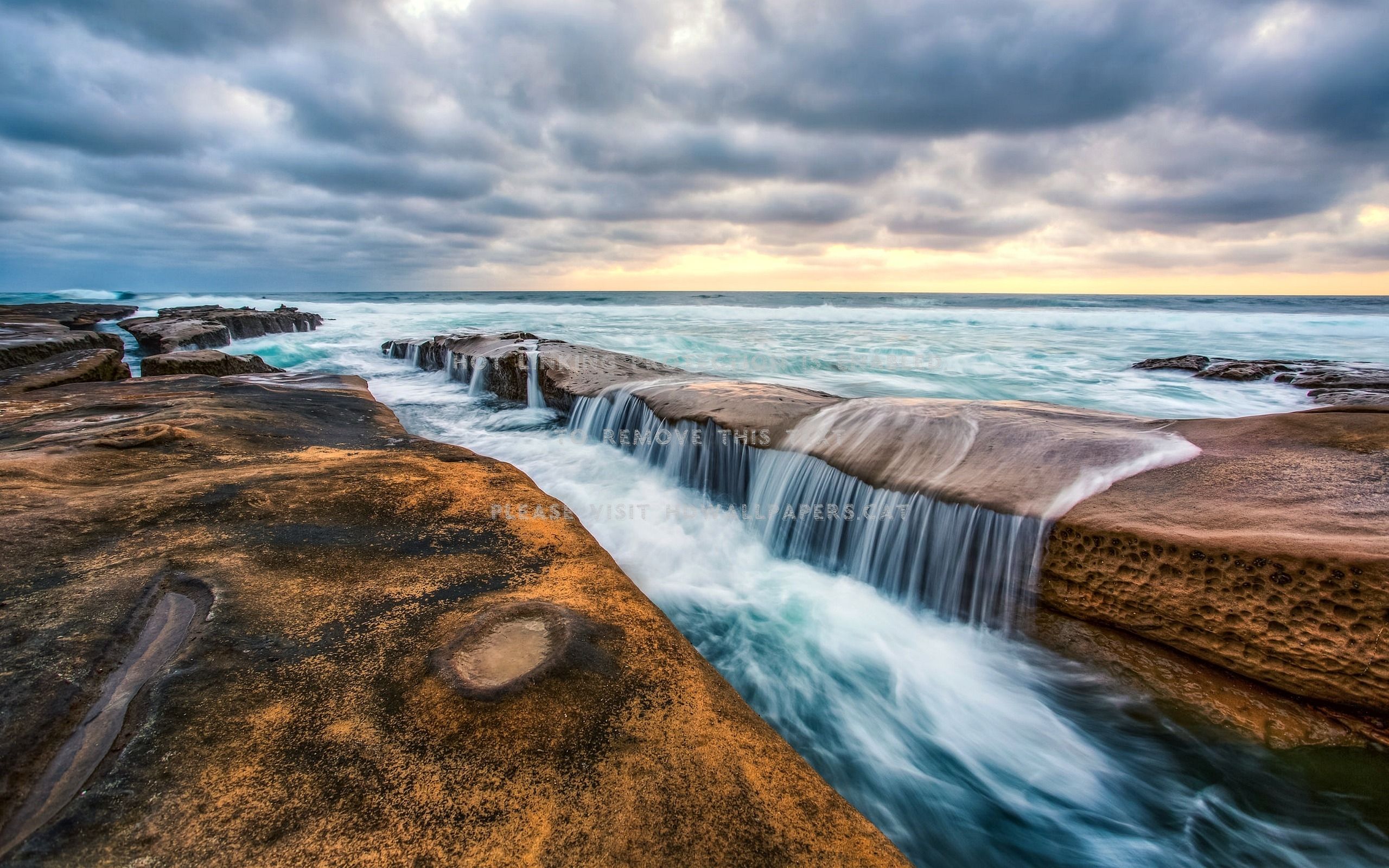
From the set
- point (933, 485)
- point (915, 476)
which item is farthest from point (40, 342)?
point (933, 485)

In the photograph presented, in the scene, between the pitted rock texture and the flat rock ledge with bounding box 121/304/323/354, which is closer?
the pitted rock texture

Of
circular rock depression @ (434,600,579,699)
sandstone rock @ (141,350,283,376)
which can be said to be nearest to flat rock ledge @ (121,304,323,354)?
sandstone rock @ (141,350,283,376)

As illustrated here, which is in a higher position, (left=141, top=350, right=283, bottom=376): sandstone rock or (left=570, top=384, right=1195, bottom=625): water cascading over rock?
(left=141, top=350, right=283, bottom=376): sandstone rock

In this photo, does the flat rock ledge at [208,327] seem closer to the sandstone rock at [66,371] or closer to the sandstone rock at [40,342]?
the sandstone rock at [40,342]

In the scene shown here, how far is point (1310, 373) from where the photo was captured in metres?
9.16

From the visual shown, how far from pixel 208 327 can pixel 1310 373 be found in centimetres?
2137

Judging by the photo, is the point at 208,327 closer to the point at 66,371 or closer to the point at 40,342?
the point at 40,342

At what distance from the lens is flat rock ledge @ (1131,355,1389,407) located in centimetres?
748

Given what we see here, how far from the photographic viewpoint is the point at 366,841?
117 cm

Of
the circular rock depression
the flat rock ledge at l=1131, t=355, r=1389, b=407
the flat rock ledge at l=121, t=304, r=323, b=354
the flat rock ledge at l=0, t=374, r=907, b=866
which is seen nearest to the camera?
the flat rock ledge at l=0, t=374, r=907, b=866

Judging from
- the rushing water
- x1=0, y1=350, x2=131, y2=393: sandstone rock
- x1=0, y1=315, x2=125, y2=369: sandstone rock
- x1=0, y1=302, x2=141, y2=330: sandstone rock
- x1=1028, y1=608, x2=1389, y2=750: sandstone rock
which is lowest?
the rushing water

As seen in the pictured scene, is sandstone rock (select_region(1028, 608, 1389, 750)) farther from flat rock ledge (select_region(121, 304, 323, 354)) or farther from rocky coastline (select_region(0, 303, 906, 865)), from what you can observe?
flat rock ledge (select_region(121, 304, 323, 354))

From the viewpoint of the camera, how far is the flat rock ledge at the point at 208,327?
1095 centimetres

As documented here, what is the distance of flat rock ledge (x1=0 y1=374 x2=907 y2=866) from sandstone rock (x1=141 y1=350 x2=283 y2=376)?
595 cm
